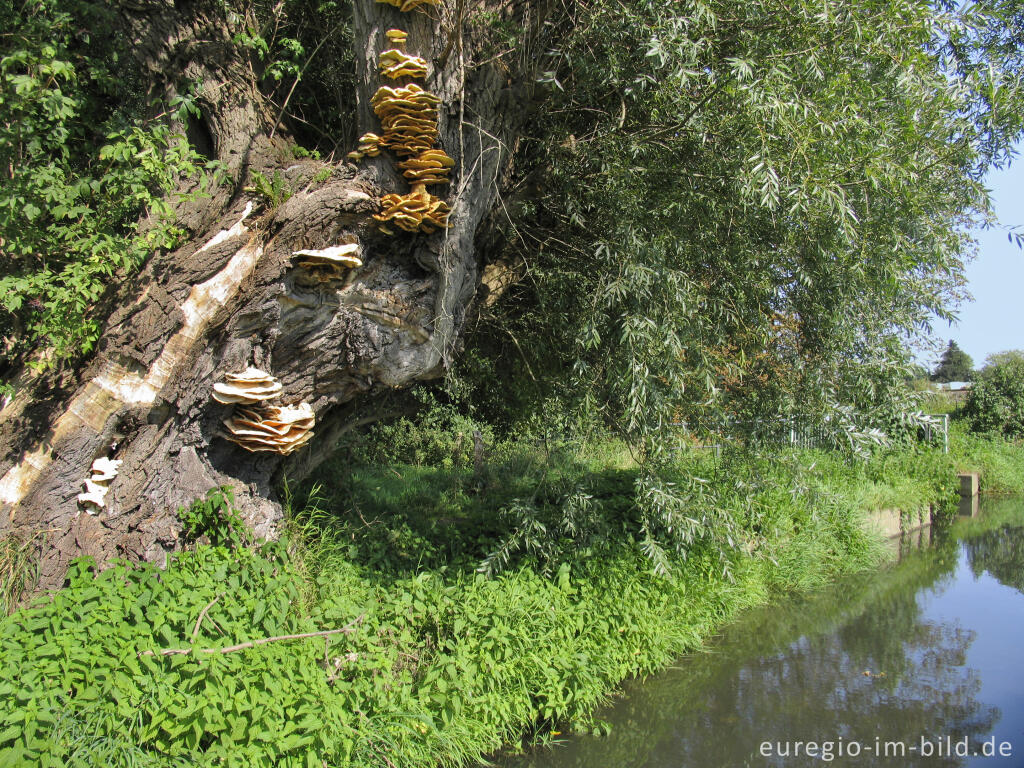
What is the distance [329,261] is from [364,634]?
6.42 ft

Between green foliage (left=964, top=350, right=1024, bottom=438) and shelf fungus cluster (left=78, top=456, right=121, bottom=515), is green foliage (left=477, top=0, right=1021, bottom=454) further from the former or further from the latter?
green foliage (left=964, top=350, right=1024, bottom=438)

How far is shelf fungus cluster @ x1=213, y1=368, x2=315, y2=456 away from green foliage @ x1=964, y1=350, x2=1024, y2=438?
19.0 metres

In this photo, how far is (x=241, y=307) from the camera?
146 inches

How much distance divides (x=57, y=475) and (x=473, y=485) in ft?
15.1

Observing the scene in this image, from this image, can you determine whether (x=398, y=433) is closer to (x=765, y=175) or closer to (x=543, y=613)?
(x=543, y=613)

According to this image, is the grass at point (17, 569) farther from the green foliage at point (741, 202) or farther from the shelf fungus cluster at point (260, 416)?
the green foliage at point (741, 202)

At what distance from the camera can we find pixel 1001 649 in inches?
237

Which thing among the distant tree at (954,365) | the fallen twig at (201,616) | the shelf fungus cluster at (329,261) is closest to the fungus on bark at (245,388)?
the shelf fungus cluster at (329,261)

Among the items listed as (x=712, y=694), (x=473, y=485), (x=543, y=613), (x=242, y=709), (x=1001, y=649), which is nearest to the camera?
(x=242, y=709)

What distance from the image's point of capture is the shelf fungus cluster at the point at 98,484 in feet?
11.7

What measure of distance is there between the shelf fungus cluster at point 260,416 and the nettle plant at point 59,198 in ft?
2.46

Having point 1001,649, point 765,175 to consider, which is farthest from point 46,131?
point 1001,649

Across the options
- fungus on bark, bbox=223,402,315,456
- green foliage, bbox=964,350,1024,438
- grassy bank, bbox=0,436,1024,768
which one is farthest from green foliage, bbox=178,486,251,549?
green foliage, bbox=964,350,1024,438

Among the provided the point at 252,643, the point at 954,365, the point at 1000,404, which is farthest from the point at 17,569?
the point at 954,365
